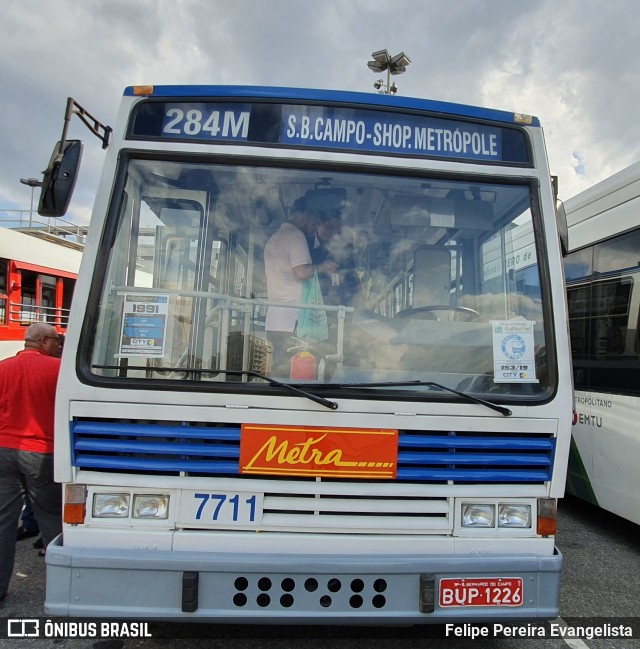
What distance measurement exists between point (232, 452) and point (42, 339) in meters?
1.86

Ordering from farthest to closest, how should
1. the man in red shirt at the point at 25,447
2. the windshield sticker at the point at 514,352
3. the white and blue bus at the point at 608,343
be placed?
1. the white and blue bus at the point at 608,343
2. the man in red shirt at the point at 25,447
3. the windshield sticker at the point at 514,352

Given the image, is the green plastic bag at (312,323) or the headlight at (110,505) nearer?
the headlight at (110,505)

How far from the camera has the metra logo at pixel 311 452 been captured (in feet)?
7.86

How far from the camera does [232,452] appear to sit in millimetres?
2385

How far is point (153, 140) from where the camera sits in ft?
8.84

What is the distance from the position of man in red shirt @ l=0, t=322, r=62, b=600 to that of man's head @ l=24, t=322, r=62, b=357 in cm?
14

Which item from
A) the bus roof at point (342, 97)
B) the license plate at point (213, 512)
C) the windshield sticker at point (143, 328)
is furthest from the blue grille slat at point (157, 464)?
the bus roof at point (342, 97)

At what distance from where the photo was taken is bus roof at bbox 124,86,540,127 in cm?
274

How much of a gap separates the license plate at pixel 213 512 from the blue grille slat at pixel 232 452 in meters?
0.11

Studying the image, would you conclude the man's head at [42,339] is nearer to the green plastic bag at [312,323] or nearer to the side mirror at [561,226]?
the green plastic bag at [312,323]

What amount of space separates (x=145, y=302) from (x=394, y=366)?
1259 millimetres

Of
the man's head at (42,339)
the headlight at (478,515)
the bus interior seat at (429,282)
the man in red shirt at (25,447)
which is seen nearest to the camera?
the headlight at (478,515)

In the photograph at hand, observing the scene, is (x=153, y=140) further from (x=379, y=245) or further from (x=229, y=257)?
(x=379, y=245)

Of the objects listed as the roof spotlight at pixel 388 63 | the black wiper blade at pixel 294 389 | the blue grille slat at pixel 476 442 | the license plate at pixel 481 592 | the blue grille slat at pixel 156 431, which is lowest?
the license plate at pixel 481 592
